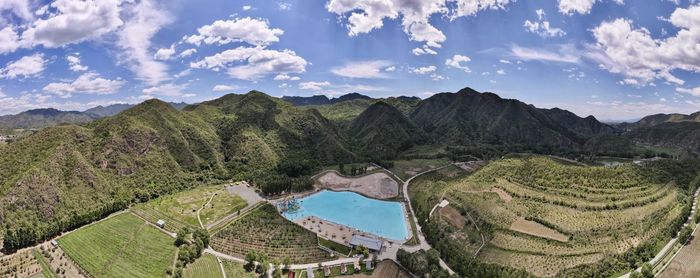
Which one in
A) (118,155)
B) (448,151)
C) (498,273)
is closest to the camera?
(498,273)

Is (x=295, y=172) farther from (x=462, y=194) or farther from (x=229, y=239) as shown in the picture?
(x=462, y=194)

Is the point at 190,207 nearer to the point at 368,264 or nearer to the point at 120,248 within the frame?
the point at 120,248

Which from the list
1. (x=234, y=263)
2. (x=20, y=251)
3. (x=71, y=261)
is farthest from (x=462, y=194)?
(x=20, y=251)

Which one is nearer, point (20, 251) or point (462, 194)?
point (20, 251)

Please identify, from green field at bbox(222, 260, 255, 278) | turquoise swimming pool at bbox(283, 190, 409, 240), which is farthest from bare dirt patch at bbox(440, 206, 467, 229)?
green field at bbox(222, 260, 255, 278)

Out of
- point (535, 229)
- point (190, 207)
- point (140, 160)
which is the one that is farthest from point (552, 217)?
point (140, 160)


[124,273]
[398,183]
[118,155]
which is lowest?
[124,273]
